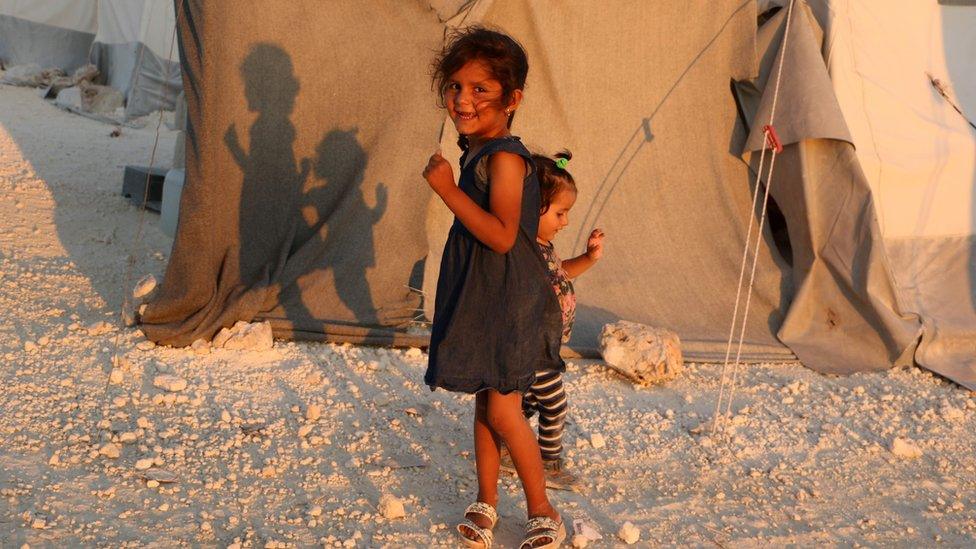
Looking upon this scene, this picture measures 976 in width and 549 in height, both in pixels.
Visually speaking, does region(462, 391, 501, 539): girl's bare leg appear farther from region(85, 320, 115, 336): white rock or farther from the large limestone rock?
region(85, 320, 115, 336): white rock

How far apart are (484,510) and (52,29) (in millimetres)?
11210

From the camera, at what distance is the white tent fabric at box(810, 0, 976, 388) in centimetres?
477

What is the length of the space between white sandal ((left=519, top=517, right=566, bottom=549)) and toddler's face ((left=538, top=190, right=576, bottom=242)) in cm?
80

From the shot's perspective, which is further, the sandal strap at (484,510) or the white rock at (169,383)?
the white rock at (169,383)

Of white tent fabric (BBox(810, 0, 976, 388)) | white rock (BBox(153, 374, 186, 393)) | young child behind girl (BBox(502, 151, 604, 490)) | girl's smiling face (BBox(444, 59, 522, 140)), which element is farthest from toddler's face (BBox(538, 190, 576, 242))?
white tent fabric (BBox(810, 0, 976, 388))

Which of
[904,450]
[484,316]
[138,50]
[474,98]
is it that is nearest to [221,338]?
[484,316]

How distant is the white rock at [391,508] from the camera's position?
296 centimetres

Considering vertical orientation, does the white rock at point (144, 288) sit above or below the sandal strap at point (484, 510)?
below

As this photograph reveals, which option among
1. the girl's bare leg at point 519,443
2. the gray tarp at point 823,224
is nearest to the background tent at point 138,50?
the gray tarp at point 823,224

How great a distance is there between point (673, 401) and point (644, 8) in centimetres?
177

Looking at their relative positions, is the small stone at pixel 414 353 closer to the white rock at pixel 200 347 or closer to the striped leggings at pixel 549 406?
the white rock at pixel 200 347

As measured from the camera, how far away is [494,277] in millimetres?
2721

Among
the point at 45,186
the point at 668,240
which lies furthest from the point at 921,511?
the point at 45,186

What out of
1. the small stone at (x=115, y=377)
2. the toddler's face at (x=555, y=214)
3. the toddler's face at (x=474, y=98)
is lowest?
the small stone at (x=115, y=377)
